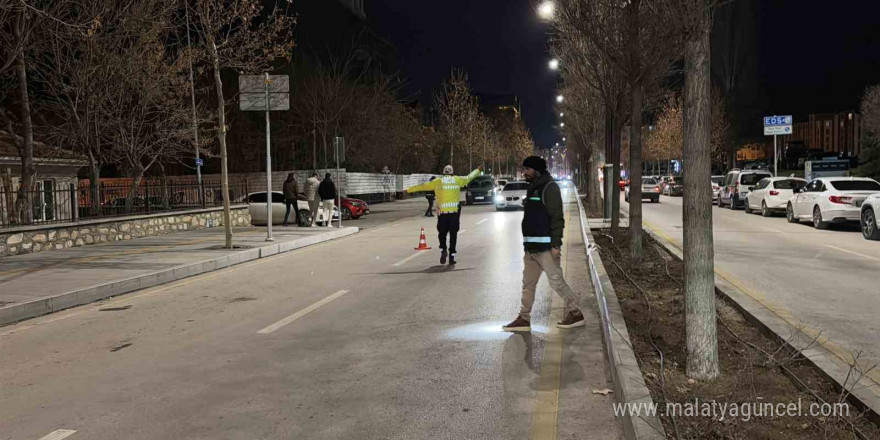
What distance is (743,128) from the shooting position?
73875 mm

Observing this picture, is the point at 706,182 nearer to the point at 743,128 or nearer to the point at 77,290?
the point at 77,290

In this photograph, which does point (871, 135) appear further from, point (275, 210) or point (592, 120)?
point (275, 210)

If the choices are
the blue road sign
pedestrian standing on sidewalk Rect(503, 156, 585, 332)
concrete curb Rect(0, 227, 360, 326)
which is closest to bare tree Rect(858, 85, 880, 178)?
the blue road sign

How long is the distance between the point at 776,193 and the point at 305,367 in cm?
2222

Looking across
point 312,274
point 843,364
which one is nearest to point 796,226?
point 312,274

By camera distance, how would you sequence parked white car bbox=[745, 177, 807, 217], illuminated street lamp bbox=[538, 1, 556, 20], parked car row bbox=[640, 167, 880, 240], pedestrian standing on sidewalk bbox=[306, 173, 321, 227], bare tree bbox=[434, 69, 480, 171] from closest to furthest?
illuminated street lamp bbox=[538, 1, 556, 20], parked car row bbox=[640, 167, 880, 240], pedestrian standing on sidewalk bbox=[306, 173, 321, 227], parked white car bbox=[745, 177, 807, 217], bare tree bbox=[434, 69, 480, 171]

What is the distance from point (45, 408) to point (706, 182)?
16.8 ft

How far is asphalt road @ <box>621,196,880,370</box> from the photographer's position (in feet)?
23.1

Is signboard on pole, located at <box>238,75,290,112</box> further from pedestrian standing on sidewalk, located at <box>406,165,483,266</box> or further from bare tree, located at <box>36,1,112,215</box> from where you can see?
pedestrian standing on sidewalk, located at <box>406,165,483,266</box>

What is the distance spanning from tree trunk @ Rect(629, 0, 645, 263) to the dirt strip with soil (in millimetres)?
4321

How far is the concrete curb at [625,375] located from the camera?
3.84m

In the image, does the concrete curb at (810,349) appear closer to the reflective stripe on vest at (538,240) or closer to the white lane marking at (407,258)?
the reflective stripe on vest at (538,240)

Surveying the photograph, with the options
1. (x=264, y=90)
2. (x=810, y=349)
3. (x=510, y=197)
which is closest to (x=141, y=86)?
(x=264, y=90)

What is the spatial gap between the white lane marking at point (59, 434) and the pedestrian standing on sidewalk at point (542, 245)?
13.5 feet
